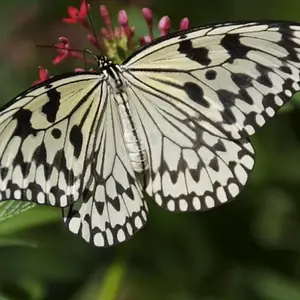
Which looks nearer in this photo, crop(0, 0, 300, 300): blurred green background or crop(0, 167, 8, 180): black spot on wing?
crop(0, 167, 8, 180): black spot on wing

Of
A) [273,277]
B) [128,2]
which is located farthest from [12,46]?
[273,277]

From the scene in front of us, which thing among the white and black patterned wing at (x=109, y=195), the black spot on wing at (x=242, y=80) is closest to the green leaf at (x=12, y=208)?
the white and black patterned wing at (x=109, y=195)

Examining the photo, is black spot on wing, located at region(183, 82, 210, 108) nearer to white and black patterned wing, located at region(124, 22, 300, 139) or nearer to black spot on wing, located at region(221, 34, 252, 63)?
white and black patterned wing, located at region(124, 22, 300, 139)

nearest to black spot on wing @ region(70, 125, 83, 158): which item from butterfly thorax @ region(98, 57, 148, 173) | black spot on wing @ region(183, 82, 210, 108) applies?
butterfly thorax @ region(98, 57, 148, 173)

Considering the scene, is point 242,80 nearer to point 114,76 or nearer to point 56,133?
point 114,76

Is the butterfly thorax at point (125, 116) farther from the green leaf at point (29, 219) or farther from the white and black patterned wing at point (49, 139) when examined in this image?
the green leaf at point (29, 219)
